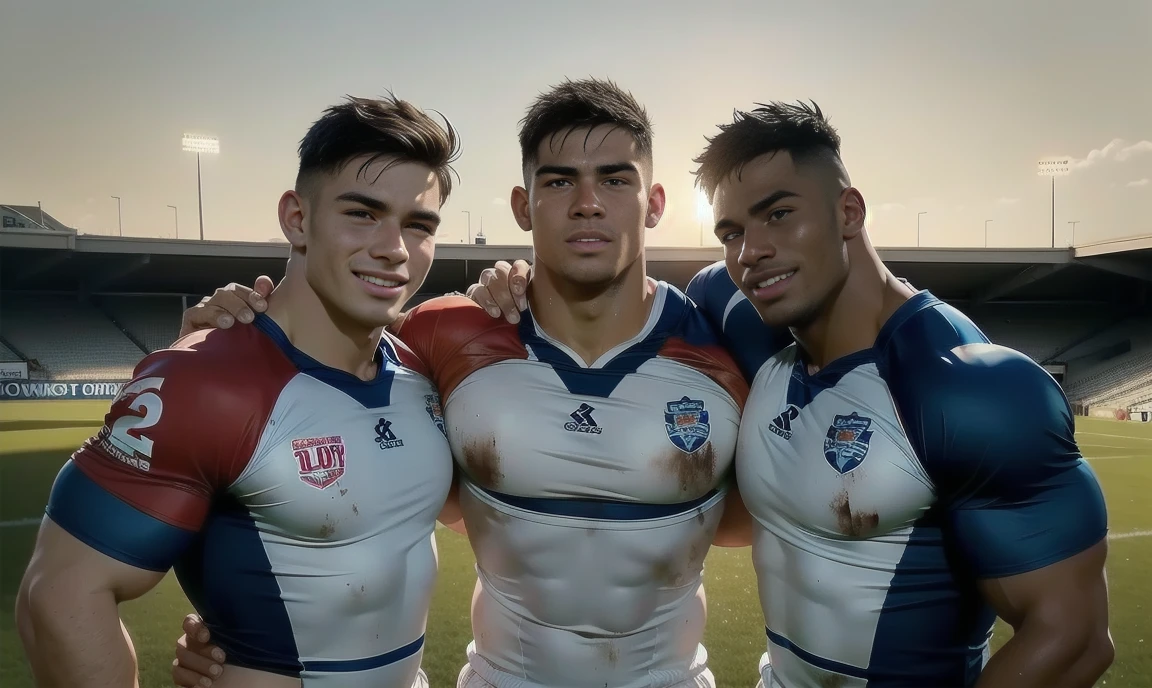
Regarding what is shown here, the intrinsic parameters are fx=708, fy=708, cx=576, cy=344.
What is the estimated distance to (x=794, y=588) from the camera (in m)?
2.33

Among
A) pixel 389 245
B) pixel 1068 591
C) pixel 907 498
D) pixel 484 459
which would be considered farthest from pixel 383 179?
pixel 1068 591

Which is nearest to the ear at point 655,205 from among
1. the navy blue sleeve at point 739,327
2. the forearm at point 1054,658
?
the navy blue sleeve at point 739,327

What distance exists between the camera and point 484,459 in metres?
2.58

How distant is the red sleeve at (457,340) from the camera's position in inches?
109

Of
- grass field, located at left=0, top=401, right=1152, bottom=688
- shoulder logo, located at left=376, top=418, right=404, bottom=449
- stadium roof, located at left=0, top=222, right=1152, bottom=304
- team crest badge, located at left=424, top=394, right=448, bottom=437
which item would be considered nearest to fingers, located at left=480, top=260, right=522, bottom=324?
team crest badge, located at left=424, top=394, right=448, bottom=437

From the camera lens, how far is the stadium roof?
25812 millimetres

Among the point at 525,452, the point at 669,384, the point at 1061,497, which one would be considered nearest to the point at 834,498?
the point at 1061,497

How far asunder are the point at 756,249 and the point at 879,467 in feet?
2.63

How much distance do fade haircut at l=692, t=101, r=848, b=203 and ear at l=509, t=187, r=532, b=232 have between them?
70 centimetres

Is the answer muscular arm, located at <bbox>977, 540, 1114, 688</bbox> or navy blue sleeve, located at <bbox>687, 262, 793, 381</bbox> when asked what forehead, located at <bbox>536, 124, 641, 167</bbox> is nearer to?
navy blue sleeve, located at <bbox>687, 262, 793, 381</bbox>

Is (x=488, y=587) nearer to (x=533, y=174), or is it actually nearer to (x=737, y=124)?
(x=533, y=174)

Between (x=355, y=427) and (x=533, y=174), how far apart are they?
117cm

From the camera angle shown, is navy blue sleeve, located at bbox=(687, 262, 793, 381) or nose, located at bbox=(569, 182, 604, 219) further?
navy blue sleeve, located at bbox=(687, 262, 793, 381)

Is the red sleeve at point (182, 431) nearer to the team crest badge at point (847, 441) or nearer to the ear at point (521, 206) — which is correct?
the ear at point (521, 206)
